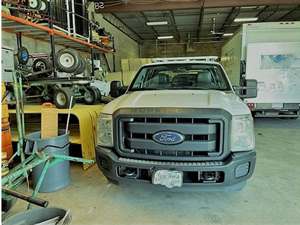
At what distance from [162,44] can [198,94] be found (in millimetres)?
20771

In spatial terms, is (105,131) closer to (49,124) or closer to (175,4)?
(49,124)

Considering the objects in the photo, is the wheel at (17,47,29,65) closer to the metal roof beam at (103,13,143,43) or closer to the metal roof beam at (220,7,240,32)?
the metal roof beam at (103,13,143,43)

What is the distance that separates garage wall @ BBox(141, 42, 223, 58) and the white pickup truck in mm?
20762

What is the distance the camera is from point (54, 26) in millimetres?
5777

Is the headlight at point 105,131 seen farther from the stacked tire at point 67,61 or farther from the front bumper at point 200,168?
the stacked tire at point 67,61

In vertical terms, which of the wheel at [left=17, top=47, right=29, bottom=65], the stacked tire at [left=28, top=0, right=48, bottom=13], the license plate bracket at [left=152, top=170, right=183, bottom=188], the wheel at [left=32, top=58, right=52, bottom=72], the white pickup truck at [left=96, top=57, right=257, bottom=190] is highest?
the stacked tire at [left=28, top=0, right=48, bottom=13]

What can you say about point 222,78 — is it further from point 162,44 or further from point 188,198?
point 162,44

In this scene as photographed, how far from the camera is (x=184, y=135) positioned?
238cm

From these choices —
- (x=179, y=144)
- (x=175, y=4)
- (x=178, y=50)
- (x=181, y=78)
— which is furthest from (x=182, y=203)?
(x=178, y=50)

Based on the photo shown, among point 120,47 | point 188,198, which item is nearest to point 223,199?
point 188,198

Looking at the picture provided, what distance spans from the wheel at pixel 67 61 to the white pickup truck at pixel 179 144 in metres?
3.20

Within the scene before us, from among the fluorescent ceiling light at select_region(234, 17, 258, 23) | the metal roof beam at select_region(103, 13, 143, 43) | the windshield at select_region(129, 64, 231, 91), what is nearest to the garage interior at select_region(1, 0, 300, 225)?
the windshield at select_region(129, 64, 231, 91)

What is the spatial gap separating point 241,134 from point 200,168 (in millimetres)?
521

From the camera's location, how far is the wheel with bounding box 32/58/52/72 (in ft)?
19.6
